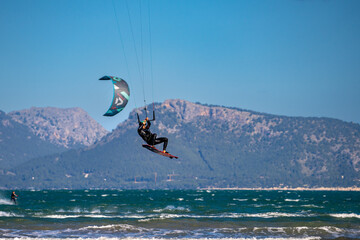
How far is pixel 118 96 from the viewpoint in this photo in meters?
29.7

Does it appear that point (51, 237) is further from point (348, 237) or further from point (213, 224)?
point (348, 237)

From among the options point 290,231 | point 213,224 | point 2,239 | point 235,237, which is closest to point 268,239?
point 235,237

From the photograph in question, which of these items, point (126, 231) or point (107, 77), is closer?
point (107, 77)

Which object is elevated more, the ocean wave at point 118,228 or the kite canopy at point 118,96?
the kite canopy at point 118,96

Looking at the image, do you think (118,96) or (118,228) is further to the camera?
(118,228)

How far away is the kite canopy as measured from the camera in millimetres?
29641

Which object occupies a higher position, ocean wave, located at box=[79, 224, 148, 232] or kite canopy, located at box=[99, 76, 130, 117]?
kite canopy, located at box=[99, 76, 130, 117]

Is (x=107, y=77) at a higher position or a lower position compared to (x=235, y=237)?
higher

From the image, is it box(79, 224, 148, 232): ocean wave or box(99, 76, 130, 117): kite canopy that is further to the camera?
box(79, 224, 148, 232): ocean wave

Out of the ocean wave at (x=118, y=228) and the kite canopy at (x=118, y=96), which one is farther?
the ocean wave at (x=118, y=228)

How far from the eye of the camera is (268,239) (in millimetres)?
35375

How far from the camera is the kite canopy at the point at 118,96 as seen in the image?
29641mm

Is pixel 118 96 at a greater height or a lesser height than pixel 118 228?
greater

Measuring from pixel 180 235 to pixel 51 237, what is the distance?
8.37m
